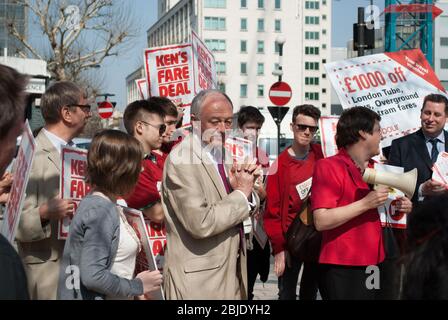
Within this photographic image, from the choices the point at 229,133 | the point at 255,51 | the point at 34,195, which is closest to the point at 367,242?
the point at 229,133

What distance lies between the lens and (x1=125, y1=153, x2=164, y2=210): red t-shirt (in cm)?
419

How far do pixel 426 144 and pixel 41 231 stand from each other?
3072 millimetres

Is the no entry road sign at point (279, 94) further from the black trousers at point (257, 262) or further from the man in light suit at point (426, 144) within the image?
the man in light suit at point (426, 144)

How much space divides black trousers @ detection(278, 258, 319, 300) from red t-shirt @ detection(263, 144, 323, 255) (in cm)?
29

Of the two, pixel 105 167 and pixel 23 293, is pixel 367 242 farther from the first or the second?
pixel 23 293

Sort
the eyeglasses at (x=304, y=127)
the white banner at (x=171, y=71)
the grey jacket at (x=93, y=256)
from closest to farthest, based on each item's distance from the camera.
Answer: the grey jacket at (x=93, y=256), the eyeglasses at (x=304, y=127), the white banner at (x=171, y=71)

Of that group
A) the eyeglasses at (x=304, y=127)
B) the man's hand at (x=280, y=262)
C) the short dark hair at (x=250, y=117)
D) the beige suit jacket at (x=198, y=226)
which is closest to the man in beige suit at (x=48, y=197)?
the beige suit jacket at (x=198, y=226)

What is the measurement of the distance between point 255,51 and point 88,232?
303 ft

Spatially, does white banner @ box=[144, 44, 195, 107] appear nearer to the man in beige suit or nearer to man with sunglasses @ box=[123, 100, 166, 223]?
man with sunglasses @ box=[123, 100, 166, 223]

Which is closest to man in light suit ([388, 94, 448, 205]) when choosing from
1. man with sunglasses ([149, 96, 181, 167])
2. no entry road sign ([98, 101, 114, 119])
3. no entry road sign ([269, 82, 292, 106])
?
man with sunglasses ([149, 96, 181, 167])

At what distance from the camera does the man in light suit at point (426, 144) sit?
5055 millimetres

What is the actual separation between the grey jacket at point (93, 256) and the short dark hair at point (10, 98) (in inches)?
50.6

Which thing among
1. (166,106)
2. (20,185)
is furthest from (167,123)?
(20,185)

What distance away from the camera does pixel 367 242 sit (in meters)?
4.00
